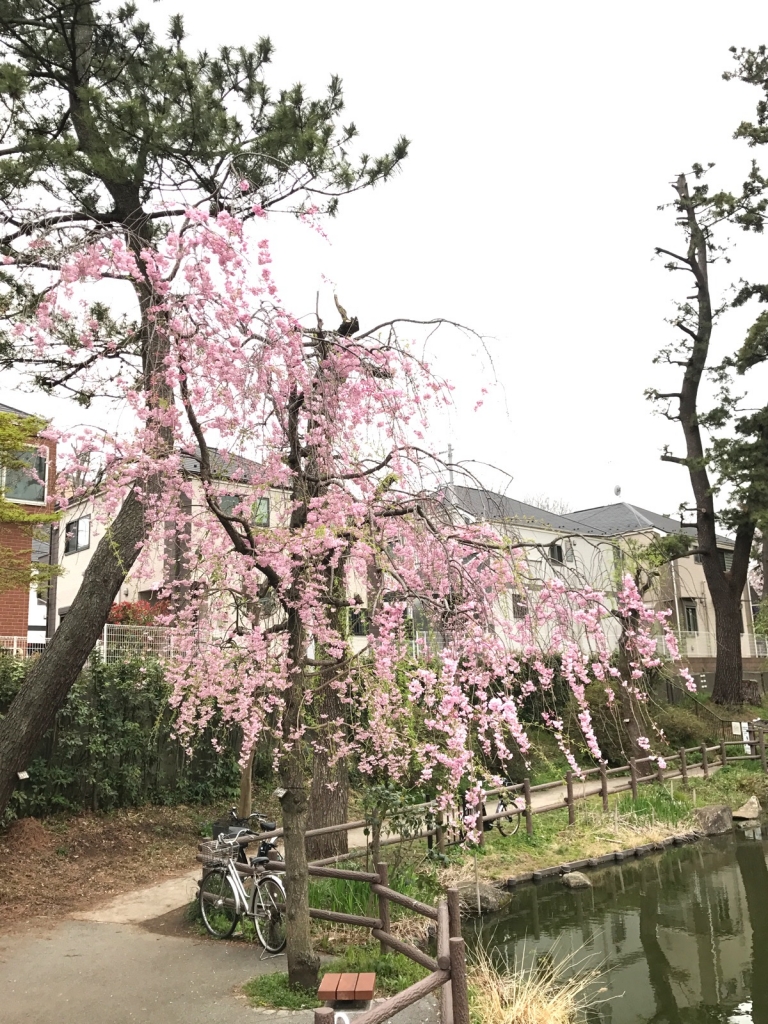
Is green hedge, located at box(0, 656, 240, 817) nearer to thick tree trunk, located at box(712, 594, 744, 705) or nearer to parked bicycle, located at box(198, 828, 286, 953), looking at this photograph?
parked bicycle, located at box(198, 828, 286, 953)

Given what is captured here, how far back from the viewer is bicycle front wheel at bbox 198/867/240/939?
617 cm

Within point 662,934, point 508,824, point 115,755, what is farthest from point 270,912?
point 508,824

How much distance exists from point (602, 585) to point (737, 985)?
11.9 feet

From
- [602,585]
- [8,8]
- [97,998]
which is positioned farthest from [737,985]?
[8,8]

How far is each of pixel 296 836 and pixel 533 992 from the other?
6.56 feet

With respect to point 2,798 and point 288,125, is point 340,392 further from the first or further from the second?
point 2,798

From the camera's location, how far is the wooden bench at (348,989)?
4.19 metres

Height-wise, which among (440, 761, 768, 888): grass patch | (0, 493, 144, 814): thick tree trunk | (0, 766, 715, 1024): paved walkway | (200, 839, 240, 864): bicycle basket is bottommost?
(440, 761, 768, 888): grass patch

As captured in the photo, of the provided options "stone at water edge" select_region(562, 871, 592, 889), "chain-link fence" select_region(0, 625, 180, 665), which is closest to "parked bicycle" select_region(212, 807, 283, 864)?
"stone at water edge" select_region(562, 871, 592, 889)

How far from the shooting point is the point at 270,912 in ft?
18.9

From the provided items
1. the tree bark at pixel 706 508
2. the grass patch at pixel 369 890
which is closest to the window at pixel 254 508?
the grass patch at pixel 369 890

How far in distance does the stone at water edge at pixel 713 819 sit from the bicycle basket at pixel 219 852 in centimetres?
770

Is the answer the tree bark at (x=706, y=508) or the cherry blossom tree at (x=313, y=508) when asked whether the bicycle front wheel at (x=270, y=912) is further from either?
the tree bark at (x=706, y=508)

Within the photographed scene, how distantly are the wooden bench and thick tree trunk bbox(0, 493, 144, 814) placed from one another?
4.71 metres
